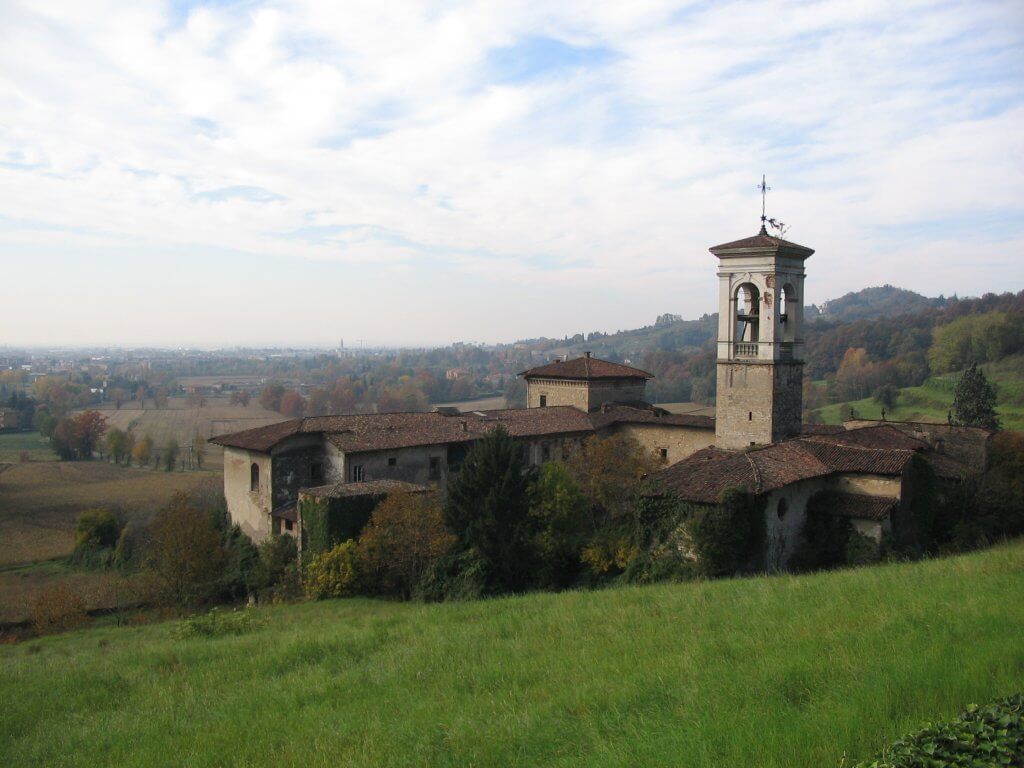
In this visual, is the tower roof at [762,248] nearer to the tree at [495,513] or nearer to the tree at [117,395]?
the tree at [495,513]

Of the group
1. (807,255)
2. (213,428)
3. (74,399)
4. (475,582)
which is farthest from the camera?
(74,399)

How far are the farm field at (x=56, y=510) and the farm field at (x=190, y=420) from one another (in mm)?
14149

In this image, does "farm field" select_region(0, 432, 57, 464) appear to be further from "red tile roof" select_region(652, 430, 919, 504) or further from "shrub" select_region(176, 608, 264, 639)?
"red tile roof" select_region(652, 430, 919, 504)

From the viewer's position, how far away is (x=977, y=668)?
6.57m

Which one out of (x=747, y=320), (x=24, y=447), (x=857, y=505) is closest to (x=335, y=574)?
(x=857, y=505)

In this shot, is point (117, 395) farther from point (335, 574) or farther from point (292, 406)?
point (335, 574)

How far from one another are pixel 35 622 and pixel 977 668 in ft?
92.9

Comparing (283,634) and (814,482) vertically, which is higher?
(814,482)

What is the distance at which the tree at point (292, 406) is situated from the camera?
117m

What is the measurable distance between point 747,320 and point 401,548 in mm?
15380

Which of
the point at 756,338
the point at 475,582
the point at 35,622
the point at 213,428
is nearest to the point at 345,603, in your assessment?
the point at 475,582

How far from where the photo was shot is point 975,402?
4319 centimetres

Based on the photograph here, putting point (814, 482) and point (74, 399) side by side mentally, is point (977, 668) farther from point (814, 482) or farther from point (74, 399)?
point (74, 399)

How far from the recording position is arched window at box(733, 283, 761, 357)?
2777cm
